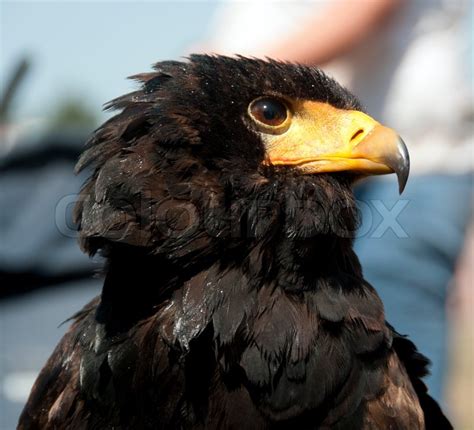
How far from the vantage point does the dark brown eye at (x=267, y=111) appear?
282cm

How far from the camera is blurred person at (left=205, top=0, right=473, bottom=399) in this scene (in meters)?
3.96

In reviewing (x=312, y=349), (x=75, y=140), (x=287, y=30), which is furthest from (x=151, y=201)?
(x=75, y=140)

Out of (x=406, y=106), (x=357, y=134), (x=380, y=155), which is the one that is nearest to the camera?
(x=380, y=155)

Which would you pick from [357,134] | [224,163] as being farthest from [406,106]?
[224,163]

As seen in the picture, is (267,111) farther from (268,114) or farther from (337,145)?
(337,145)

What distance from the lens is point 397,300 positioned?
3957mm

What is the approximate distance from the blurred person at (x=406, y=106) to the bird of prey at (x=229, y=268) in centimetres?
105

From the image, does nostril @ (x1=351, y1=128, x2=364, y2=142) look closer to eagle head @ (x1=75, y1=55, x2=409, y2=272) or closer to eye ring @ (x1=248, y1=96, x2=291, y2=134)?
eagle head @ (x1=75, y1=55, x2=409, y2=272)

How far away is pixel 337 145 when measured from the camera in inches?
→ 111

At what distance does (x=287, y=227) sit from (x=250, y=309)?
0.26 meters

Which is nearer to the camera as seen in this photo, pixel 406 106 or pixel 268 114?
pixel 268 114

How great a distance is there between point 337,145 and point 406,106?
5.03 feet

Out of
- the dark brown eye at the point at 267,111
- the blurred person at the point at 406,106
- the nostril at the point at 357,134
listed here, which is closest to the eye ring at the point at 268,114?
the dark brown eye at the point at 267,111

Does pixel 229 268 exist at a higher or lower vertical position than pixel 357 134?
lower
